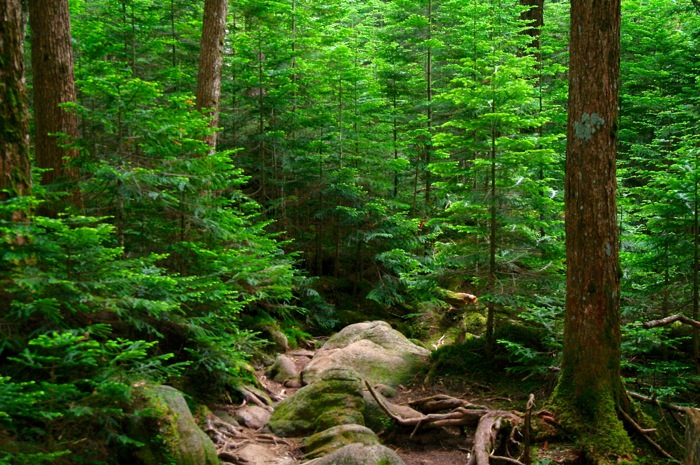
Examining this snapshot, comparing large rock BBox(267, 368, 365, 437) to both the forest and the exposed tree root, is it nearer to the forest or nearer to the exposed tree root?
the exposed tree root

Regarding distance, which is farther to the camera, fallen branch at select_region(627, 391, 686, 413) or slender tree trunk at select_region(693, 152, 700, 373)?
slender tree trunk at select_region(693, 152, 700, 373)

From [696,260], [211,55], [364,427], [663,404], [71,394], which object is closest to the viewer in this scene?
[71,394]

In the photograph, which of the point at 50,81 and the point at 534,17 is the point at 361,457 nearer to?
the point at 50,81

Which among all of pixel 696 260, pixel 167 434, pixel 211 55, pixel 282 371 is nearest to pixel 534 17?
pixel 211 55

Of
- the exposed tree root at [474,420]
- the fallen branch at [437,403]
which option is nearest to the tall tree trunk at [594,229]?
the exposed tree root at [474,420]

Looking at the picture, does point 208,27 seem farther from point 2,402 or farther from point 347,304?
point 2,402

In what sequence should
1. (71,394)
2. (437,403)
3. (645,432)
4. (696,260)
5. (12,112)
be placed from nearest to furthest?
(71,394) < (12,112) < (645,432) < (696,260) < (437,403)

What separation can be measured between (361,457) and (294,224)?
10.9 m

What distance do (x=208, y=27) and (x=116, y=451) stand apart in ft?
28.2

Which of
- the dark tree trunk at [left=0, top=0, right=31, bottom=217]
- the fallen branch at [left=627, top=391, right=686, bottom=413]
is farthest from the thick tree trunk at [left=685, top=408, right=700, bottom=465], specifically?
the dark tree trunk at [left=0, top=0, right=31, bottom=217]

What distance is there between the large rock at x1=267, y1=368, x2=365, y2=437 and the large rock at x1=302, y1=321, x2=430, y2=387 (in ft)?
3.15

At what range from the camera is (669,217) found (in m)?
6.72

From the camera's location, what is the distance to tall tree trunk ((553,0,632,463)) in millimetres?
5699

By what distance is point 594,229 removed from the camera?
5.77m
